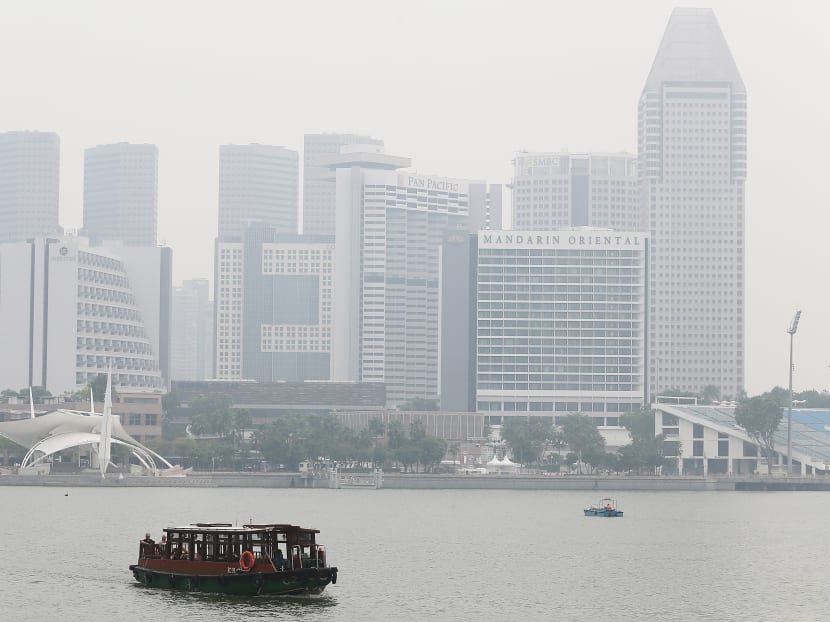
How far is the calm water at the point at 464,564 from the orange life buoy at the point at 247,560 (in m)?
2.26

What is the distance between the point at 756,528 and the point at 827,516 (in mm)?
29862

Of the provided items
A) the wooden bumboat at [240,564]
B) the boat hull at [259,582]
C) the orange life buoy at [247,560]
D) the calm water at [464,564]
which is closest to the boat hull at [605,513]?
the calm water at [464,564]

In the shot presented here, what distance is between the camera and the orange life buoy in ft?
300

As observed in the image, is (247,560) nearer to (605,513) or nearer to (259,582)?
(259,582)

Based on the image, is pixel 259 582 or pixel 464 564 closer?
pixel 259 582

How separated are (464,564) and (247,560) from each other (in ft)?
91.2

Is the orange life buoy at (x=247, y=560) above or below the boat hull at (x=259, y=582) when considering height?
above

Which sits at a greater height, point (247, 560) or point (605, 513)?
point (247, 560)

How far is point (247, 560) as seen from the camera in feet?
300

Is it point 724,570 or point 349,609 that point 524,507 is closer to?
point 724,570

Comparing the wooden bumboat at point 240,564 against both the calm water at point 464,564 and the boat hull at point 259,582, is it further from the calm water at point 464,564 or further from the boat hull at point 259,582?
the calm water at point 464,564

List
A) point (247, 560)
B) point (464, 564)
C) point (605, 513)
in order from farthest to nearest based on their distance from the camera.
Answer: point (605, 513), point (464, 564), point (247, 560)

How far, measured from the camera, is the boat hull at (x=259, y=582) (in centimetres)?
9062

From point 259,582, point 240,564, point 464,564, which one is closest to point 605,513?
point 464,564
